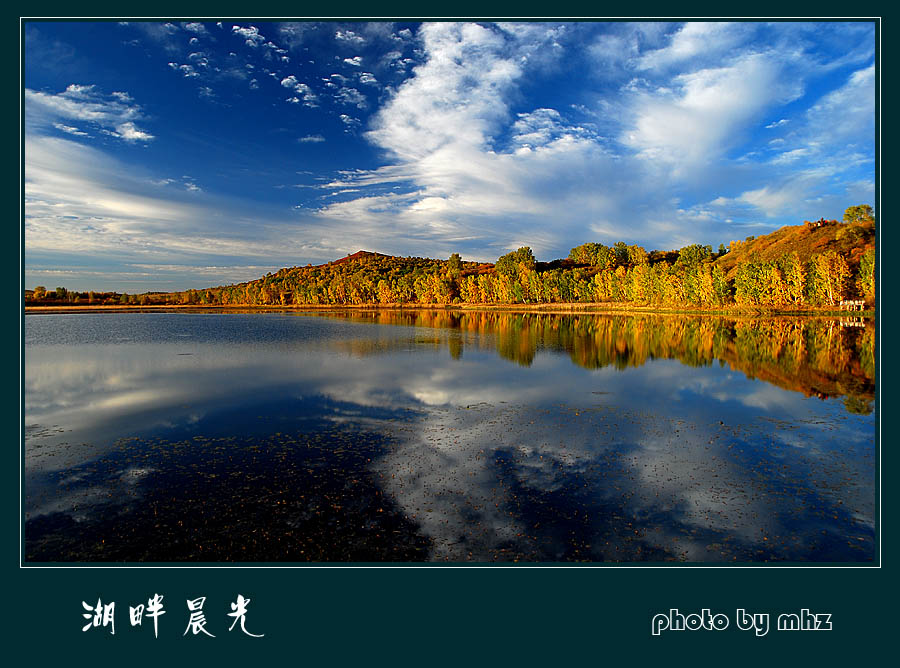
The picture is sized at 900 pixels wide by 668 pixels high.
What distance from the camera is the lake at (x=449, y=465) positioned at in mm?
12406

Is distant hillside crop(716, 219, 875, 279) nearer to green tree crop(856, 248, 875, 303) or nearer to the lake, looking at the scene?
green tree crop(856, 248, 875, 303)

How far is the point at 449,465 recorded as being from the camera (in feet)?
57.8

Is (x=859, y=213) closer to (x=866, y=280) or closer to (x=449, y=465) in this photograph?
(x=866, y=280)

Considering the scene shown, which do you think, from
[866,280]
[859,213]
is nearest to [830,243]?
[859,213]

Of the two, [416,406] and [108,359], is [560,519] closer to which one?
[416,406]

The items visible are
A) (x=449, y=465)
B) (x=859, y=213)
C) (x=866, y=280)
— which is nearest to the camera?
(x=449, y=465)

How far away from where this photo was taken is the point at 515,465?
57.9 ft

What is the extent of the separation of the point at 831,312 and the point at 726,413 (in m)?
110

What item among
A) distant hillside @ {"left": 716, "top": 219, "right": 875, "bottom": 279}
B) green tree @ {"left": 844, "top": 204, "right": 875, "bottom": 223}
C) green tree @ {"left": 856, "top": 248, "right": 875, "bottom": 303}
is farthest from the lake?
green tree @ {"left": 844, "top": 204, "right": 875, "bottom": 223}

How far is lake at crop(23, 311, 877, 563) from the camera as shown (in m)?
12.4

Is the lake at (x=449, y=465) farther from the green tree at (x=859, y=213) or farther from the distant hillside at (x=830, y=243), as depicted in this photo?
the green tree at (x=859, y=213)

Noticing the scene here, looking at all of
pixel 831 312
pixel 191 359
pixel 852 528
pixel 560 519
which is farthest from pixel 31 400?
pixel 831 312

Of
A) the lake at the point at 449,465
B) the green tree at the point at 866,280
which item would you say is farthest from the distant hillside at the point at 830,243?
the lake at the point at 449,465

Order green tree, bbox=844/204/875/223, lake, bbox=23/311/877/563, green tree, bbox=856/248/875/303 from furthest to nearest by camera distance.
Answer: green tree, bbox=844/204/875/223 → green tree, bbox=856/248/875/303 → lake, bbox=23/311/877/563
